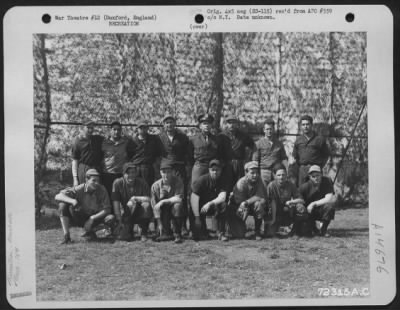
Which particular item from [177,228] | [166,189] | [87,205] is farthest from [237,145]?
[87,205]

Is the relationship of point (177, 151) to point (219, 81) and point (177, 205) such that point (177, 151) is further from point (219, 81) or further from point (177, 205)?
point (219, 81)

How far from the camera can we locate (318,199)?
10.3 feet

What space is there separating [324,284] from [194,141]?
3.42 ft

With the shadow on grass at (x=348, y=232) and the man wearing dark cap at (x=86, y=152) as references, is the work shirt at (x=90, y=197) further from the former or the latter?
the shadow on grass at (x=348, y=232)

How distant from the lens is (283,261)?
3104 mm

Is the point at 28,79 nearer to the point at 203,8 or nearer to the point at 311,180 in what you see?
the point at 203,8

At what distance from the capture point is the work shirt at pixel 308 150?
3.15m

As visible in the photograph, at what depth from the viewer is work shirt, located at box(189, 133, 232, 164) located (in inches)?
123

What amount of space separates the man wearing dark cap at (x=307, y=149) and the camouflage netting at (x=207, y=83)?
41mm

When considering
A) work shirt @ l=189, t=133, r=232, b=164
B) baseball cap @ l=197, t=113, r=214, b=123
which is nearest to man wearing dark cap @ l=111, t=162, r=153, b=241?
work shirt @ l=189, t=133, r=232, b=164

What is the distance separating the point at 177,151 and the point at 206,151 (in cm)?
16

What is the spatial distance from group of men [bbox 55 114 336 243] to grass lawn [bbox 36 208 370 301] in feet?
0.24
